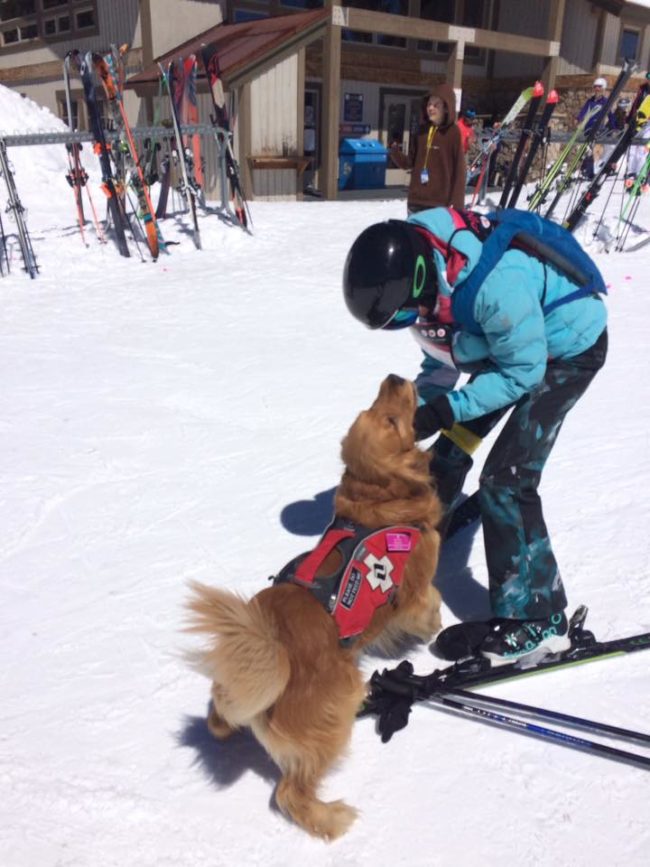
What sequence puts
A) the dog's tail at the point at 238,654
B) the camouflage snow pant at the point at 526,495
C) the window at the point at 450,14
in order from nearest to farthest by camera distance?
1. the dog's tail at the point at 238,654
2. the camouflage snow pant at the point at 526,495
3. the window at the point at 450,14

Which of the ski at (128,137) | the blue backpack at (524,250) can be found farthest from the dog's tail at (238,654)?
the ski at (128,137)

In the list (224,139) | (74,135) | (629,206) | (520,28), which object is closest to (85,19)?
(224,139)

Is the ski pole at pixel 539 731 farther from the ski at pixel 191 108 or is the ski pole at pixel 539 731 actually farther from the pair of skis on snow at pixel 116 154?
the ski at pixel 191 108

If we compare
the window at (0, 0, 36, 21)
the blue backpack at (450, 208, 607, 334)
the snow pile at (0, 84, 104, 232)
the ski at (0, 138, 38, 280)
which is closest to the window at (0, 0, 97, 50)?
the window at (0, 0, 36, 21)

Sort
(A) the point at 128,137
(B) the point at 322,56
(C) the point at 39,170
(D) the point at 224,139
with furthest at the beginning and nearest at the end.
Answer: (B) the point at 322,56, (C) the point at 39,170, (D) the point at 224,139, (A) the point at 128,137

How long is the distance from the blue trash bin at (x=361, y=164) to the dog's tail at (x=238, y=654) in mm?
15816

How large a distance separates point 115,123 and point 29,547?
7.33 m

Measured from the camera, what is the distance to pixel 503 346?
2.15 m

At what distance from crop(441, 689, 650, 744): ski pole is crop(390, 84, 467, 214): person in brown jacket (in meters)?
6.32

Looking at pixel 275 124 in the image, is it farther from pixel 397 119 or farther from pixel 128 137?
pixel 397 119

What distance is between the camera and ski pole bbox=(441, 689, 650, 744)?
7.02ft

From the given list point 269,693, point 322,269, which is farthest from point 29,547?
point 322,269

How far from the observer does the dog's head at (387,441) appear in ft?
7.05

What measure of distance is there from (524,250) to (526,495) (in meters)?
0.83
